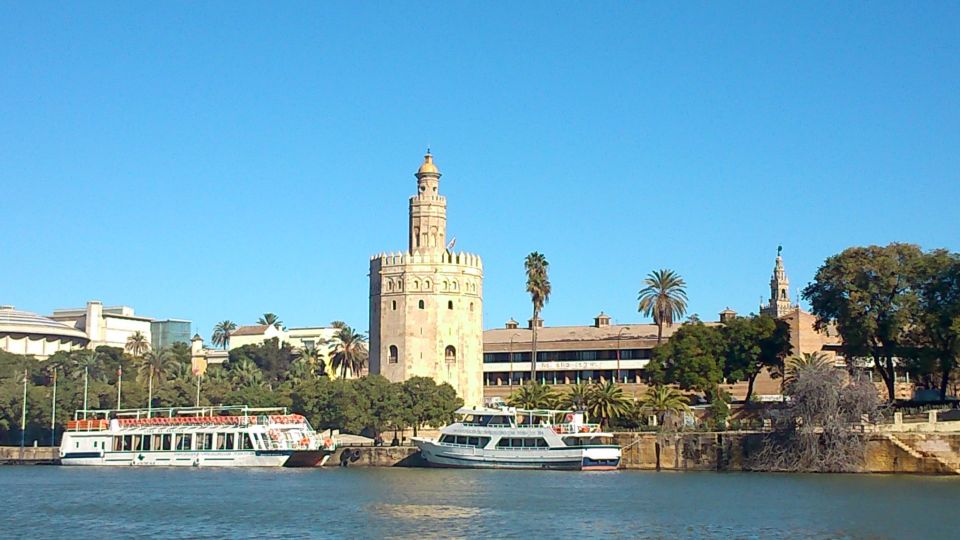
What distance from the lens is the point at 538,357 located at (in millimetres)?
106188

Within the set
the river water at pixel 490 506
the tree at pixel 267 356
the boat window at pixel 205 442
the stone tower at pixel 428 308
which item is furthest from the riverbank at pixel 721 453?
the tree at pixel 267 356

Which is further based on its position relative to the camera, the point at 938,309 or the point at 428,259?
the point at 428,259

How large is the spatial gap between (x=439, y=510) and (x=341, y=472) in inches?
1040

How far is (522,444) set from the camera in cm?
7625

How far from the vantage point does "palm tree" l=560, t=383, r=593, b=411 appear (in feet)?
271

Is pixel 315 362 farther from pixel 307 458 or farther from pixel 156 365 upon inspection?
pixel 307 458

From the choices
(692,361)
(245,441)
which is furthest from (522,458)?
(245,441)

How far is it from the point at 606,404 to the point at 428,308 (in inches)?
739

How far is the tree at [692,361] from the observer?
8369cm

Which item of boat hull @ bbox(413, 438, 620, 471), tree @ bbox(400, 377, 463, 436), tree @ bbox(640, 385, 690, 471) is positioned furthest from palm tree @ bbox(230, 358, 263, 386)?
tree @ bbox(640, 385, 690, 471)

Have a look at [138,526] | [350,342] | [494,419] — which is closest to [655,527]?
[138,526]

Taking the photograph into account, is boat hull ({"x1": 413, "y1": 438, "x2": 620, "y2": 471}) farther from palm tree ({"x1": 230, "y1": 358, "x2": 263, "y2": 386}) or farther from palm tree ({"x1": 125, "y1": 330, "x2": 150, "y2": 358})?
palm tree ({"x1": 125, "y1": 330, "x2": 150, "y2": 358})

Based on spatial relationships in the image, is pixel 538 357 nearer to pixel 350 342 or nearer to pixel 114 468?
pixel 350 342

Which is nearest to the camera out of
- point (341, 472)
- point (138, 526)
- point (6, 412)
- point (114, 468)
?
point (138, 526)
